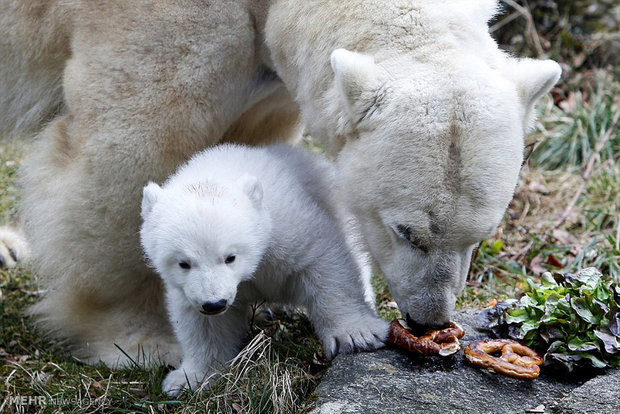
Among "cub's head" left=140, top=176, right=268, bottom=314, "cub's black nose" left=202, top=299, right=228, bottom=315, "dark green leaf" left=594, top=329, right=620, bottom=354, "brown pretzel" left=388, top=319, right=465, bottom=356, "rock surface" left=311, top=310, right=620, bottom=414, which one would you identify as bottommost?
"rock surface" left=311, top=310, right=620, bottom=414

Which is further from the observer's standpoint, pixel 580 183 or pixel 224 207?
pixel 580 183

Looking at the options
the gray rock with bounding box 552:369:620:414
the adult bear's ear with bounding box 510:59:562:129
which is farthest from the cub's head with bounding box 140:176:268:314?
the gray rock with bounding box 552:369:620:414

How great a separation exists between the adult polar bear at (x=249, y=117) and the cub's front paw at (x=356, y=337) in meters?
0.18

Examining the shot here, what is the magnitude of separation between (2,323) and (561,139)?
4.45 meters

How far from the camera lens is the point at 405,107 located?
9.84 feet

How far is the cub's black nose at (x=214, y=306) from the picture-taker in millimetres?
2969

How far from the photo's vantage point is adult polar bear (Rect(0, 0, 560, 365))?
3.01 meters

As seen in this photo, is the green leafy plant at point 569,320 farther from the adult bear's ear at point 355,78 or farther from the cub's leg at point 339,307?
the adult bear's ear at point 355,78

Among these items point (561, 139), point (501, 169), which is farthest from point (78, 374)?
point (561, 139)

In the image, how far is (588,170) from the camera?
235 inches

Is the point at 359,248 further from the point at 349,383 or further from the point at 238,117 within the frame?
the point at 238,117

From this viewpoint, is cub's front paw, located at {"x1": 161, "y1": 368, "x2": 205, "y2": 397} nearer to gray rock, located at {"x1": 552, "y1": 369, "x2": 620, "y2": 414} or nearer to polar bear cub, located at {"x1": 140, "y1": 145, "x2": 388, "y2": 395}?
polar bear cub, located at {"x1": 140, "y1": 145, "x2": 388, "y2": 395}

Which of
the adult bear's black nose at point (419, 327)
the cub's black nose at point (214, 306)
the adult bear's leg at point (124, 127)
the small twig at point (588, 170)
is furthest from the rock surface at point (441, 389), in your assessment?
the small twig at point (588, 170)

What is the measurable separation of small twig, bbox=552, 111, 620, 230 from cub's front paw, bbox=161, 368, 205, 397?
9.42 feet
